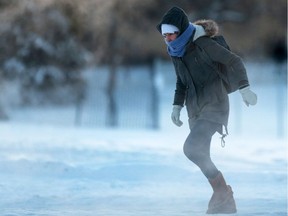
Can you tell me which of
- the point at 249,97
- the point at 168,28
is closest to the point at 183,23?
the point at 168,28

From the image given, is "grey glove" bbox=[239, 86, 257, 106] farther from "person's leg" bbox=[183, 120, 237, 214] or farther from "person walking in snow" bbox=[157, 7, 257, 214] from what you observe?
"person's leg" bbox=[183, 120, 237, 214]

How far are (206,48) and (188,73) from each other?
273mm

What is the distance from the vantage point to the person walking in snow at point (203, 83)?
6.61m

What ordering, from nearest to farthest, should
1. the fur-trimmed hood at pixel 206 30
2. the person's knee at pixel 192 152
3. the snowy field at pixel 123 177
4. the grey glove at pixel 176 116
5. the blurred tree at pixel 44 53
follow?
the person's knee at pixel 192 152 → the fur-trimmed hood at pixel 206 30 → the grey glove at pixel 176 116 → the snowy field at pixel 123 177 → the blurred tree at pixel 44 53

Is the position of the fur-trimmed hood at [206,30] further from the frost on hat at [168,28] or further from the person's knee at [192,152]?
the person's knee at [192,152]

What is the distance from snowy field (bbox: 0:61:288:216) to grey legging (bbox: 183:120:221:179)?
0.52 m

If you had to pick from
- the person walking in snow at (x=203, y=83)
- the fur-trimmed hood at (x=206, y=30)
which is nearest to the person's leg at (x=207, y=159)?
the person walking in snow at (x=203, y=83)

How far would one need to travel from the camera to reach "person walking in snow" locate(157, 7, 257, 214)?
6613 mm

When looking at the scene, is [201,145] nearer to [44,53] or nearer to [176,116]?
[176,116]

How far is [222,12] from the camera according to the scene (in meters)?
32.1

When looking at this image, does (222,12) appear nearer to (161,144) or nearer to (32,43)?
(32,43)

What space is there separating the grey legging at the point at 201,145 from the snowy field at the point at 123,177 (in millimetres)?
520

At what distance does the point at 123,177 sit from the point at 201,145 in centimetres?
312

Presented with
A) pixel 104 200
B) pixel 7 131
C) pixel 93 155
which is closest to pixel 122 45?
pixel 7 131
